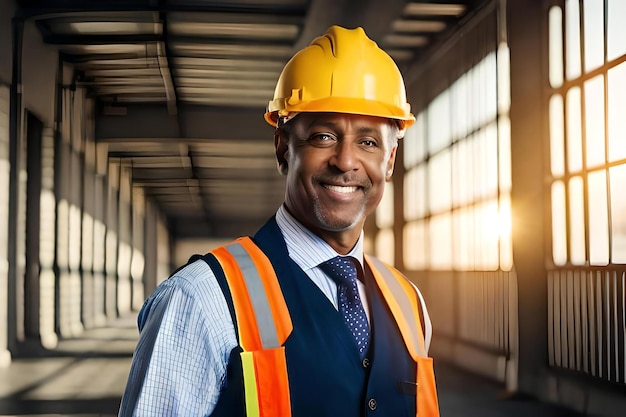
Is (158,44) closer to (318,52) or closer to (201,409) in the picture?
(318,52)

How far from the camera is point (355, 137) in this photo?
5.17 feet

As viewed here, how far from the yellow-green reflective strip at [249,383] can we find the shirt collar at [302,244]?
25 centimetres

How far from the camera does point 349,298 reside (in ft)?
5.20

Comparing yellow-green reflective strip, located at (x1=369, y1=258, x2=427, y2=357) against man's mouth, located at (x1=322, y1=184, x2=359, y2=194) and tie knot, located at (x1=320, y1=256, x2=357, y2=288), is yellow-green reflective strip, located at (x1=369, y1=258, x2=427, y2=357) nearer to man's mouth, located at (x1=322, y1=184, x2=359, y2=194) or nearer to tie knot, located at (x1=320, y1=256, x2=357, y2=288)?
tie knot, located at (x1=320, y1=256, x2=357, y2=288)

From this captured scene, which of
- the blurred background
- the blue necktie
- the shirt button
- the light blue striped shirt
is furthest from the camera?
the blurred background

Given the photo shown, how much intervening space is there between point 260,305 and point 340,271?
0.22 meters

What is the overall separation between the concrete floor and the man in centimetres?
369

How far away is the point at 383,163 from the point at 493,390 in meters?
4.17

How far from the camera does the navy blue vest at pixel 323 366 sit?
1.43 m

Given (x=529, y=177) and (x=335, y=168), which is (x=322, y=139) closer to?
(x=335, y=168)

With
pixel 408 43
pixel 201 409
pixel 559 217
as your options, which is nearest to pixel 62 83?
pixel 408 43

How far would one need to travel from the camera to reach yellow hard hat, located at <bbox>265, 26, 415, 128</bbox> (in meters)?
1.62

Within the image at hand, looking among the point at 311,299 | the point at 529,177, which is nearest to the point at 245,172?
the point at 529,177

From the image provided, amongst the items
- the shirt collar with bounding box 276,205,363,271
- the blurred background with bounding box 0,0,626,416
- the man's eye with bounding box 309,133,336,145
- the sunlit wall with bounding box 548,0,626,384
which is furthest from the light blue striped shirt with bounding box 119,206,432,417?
the blurred background with bounding box 0,0,626,416
